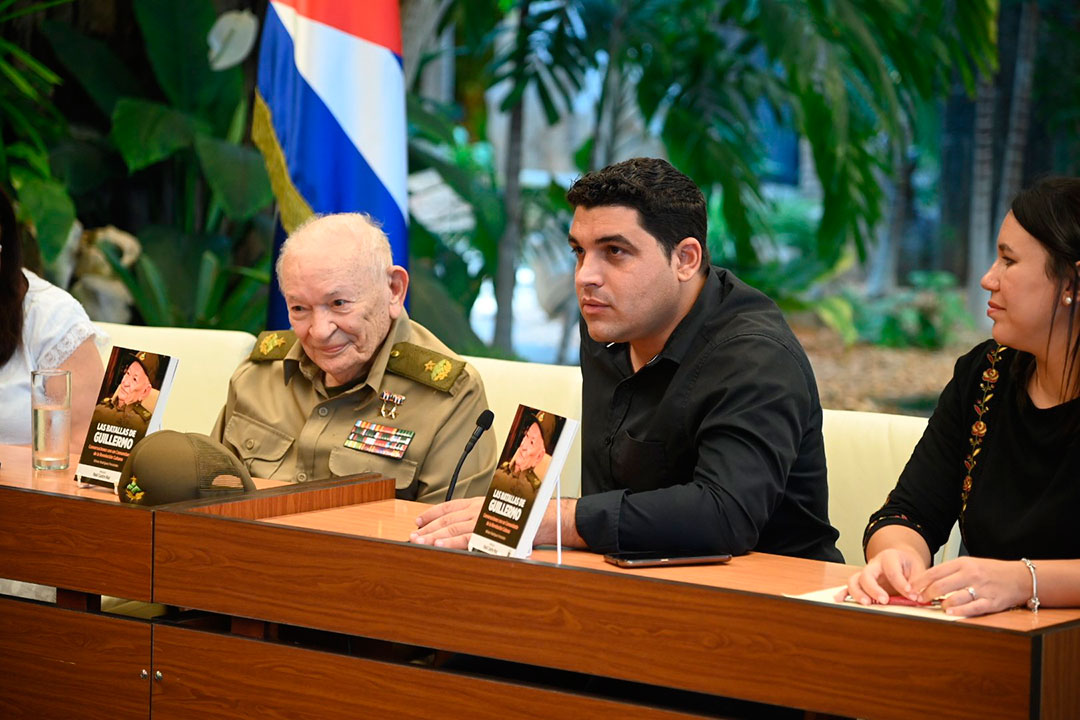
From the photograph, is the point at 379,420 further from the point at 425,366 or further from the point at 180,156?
the point at 180,156

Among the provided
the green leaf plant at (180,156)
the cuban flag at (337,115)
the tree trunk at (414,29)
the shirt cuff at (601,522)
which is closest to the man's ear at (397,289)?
the shirt cuff at (601,522)

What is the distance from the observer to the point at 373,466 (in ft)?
7.47

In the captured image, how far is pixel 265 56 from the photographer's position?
3.62m

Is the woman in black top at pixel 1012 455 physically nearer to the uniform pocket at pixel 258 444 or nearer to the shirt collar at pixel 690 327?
the shirt collar at pixel 690 327

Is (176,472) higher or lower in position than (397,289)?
lower

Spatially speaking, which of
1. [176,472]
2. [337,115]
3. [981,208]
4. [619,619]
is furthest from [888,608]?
[981,208]

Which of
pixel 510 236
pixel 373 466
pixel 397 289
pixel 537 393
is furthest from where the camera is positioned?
pixel 510 236

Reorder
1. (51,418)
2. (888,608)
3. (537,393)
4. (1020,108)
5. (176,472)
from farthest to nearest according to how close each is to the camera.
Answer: (1020,108)
(537,393)
(51,418)
(176,472)
(888,608)

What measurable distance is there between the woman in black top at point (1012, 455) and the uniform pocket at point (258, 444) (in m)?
1.16

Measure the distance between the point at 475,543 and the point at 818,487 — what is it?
639mm

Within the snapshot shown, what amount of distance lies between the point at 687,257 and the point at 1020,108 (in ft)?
11.8

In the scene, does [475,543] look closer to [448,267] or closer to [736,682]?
[736,682]

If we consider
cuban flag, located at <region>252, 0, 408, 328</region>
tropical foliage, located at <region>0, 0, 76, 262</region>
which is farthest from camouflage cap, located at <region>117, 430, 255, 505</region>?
tropical foliage, located at <region>0, 0, 76, 262</region>

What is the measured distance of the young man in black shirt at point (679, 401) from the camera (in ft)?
5.53
